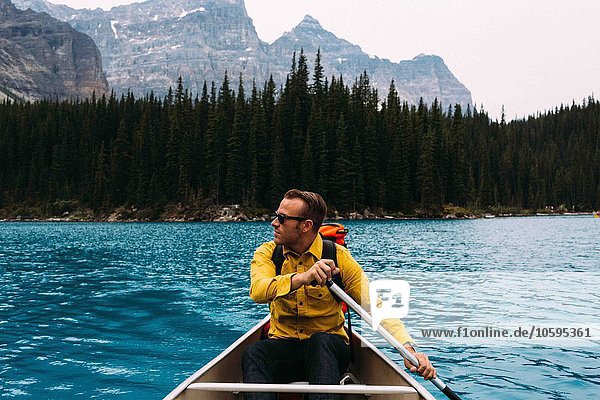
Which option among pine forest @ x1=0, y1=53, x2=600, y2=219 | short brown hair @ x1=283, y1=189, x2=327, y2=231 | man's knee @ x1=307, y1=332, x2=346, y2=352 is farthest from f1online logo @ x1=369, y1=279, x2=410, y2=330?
pine forest @ x1=0, y1=53, x2=600, y2=219

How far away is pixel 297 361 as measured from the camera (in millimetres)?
6020

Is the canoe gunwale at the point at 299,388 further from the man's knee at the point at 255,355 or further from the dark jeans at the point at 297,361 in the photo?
the man's knee at the point at 255,355

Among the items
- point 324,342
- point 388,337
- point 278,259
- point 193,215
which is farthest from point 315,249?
point 193,215

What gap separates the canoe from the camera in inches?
197

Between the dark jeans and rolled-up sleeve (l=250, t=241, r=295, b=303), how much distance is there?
0.64 meters

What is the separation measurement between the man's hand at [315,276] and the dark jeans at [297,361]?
2.53 ft

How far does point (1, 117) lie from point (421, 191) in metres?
110

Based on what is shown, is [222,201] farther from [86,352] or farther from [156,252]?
[86,352]

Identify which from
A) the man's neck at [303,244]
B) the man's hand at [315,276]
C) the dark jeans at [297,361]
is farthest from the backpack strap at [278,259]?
the dark jeans at [297,361]

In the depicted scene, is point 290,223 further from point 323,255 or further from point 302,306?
point 302,306

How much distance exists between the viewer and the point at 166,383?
9922mm

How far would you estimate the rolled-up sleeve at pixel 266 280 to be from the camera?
17.7ft

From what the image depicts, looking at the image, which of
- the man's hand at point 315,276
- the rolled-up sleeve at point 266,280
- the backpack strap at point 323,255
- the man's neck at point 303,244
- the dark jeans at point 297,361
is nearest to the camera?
the man's hand at point 315,276

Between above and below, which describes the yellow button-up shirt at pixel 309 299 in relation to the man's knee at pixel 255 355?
above
